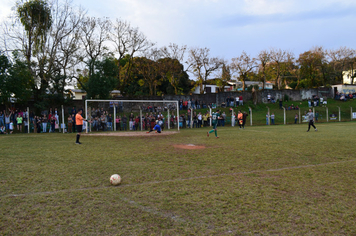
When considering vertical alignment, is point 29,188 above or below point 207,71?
below

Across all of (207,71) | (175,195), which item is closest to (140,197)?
(175,195)

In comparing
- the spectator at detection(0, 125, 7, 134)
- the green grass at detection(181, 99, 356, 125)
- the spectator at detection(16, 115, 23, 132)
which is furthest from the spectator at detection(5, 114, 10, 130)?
the green grass at detection(181, 99, 356, 125)

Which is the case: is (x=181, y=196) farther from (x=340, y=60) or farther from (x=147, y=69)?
(x=340, y=60)

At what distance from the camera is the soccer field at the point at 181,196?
3.82m

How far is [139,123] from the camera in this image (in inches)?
1005

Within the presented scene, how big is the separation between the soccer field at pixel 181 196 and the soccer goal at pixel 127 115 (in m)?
15.0

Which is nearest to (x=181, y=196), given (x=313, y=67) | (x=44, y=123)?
(x=44, y=123)

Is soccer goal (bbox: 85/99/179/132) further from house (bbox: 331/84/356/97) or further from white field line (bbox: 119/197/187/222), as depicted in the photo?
house (bbox: 331/84/356/97)

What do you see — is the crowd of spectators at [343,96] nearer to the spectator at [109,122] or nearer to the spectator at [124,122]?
the spectator at [124,122]

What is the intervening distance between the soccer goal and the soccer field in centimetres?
1499

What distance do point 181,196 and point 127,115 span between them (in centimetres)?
2080

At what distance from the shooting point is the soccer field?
3.82 metres

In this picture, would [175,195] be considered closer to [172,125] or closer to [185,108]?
[172,125]

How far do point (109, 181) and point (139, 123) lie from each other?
1935 centimetres
